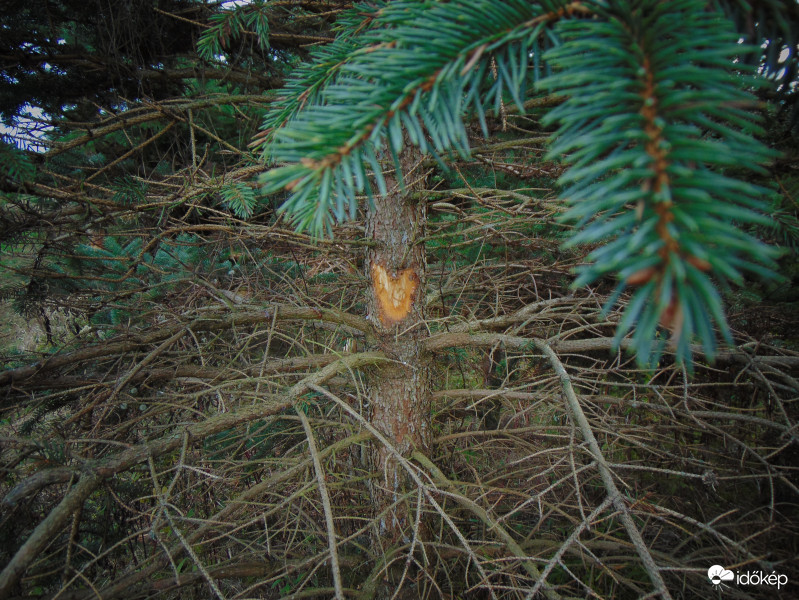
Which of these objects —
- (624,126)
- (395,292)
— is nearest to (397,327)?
(395,292)

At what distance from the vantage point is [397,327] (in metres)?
1.93

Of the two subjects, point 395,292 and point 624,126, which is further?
point 395,292

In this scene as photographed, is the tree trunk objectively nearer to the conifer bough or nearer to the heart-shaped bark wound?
the heart-shaped bark wound

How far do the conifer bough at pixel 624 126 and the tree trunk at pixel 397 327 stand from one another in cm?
130

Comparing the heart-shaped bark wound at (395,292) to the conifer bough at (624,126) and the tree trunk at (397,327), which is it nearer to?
the tree trunk at (397,327)

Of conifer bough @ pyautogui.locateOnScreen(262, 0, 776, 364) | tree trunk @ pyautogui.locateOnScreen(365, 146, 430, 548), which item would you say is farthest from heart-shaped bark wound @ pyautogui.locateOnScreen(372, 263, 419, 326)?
conifer bough @ pyautogui.locateOnScreen(262, 0, 776, 364)

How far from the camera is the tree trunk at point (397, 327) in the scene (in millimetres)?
1921

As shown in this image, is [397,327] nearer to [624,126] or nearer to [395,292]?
[395,292]

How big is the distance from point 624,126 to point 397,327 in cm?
155

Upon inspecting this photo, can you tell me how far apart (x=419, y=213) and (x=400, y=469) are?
1282 millimetres

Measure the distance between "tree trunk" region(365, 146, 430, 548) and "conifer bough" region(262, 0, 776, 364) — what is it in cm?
130

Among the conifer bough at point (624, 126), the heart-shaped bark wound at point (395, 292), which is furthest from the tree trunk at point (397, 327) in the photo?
the conifer bough at point (624, 126)

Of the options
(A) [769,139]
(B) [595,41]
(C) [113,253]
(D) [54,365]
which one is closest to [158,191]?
(C) [113,253]

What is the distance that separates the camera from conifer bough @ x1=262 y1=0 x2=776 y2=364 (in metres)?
0.35
